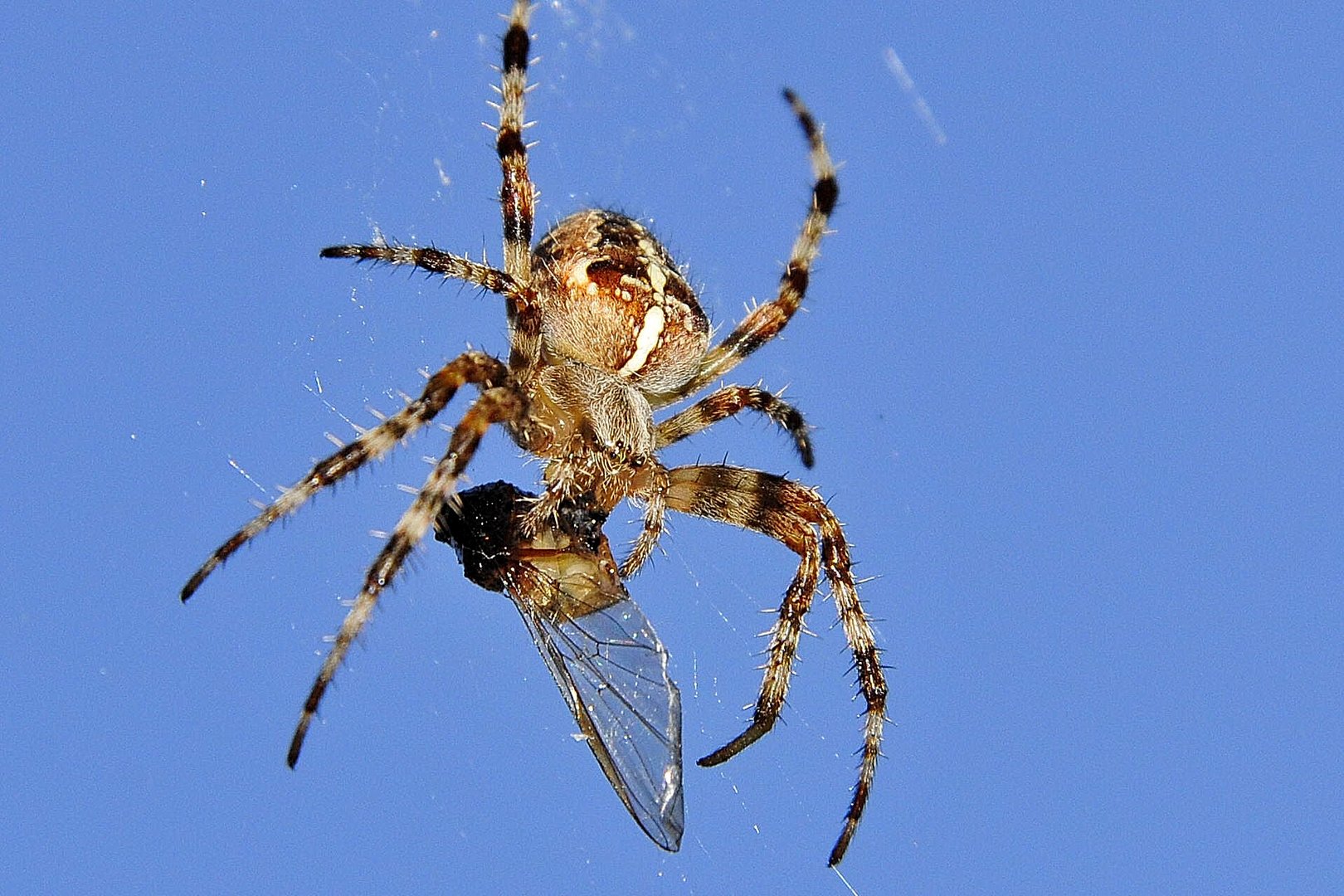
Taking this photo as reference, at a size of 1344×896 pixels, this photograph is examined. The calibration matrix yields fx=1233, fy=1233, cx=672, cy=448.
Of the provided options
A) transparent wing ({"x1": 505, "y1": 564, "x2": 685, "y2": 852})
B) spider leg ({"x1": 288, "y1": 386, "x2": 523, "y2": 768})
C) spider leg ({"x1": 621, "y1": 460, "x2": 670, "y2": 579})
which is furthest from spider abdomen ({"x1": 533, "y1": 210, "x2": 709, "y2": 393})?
transparent wing ({"x1": 505, "y1": 564, "x2": 685, "y2": 852})

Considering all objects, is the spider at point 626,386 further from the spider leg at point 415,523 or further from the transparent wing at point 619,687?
the transparent wing at point 619,687

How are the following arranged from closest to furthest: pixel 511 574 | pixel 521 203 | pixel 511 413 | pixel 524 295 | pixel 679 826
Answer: pixel 679 826, pixel 511 574, pixel 511 413, pixel 524 295, pixel 521 203

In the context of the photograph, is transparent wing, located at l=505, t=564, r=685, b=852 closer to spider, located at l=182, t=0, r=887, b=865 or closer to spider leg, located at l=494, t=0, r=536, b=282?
spider, located at l=182, t=0, r=887, b=865

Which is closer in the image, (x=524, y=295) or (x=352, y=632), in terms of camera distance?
(x=352, y=632)

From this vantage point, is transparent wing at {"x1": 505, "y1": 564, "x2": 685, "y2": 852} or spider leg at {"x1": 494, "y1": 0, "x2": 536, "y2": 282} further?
spider leg at {"x1": 494, "y1": 0, "x2": 536, "y2": 282}

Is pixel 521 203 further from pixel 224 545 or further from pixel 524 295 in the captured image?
pixel 224 545

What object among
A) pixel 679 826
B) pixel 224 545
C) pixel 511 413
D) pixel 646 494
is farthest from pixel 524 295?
pixel 679 826

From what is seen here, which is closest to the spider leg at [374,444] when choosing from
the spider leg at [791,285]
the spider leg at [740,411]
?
the spider leg at [740,411]
